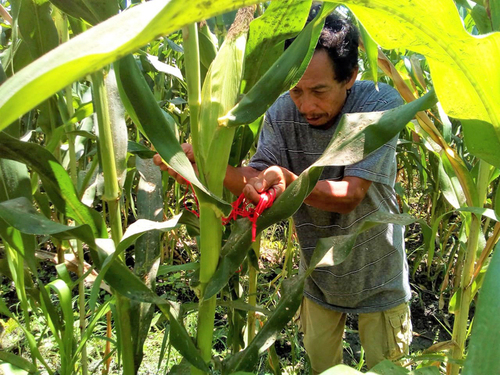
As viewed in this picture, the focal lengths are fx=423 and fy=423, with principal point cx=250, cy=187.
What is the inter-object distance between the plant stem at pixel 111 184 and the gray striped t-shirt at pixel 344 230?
0.57 metres

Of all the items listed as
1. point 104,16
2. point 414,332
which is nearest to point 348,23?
point 104,16

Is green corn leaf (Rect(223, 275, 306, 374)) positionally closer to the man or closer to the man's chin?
the man

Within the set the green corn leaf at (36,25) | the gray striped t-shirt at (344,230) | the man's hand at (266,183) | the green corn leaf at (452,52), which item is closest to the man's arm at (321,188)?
the man's hand at (266,183)

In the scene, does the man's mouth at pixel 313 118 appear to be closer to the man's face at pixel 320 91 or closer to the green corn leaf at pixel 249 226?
the man's face at pixel 320 91

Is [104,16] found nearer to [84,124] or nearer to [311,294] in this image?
[84,124]

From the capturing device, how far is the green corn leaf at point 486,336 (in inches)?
13.3

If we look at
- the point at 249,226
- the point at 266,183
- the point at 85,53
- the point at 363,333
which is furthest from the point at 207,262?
the point at 363,333

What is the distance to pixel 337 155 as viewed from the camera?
2.14 feet

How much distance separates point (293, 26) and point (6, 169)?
0.58 meters

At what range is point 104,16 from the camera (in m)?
0.66

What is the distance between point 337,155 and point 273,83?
147mm

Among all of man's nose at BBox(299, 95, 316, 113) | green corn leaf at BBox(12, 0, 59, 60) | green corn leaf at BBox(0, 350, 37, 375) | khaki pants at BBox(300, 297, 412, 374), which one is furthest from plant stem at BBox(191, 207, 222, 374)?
khaki pants at BBox(300, 297, 412, 374)

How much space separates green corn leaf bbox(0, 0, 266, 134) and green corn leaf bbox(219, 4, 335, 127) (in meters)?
0.33

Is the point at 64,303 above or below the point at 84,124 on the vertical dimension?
below
